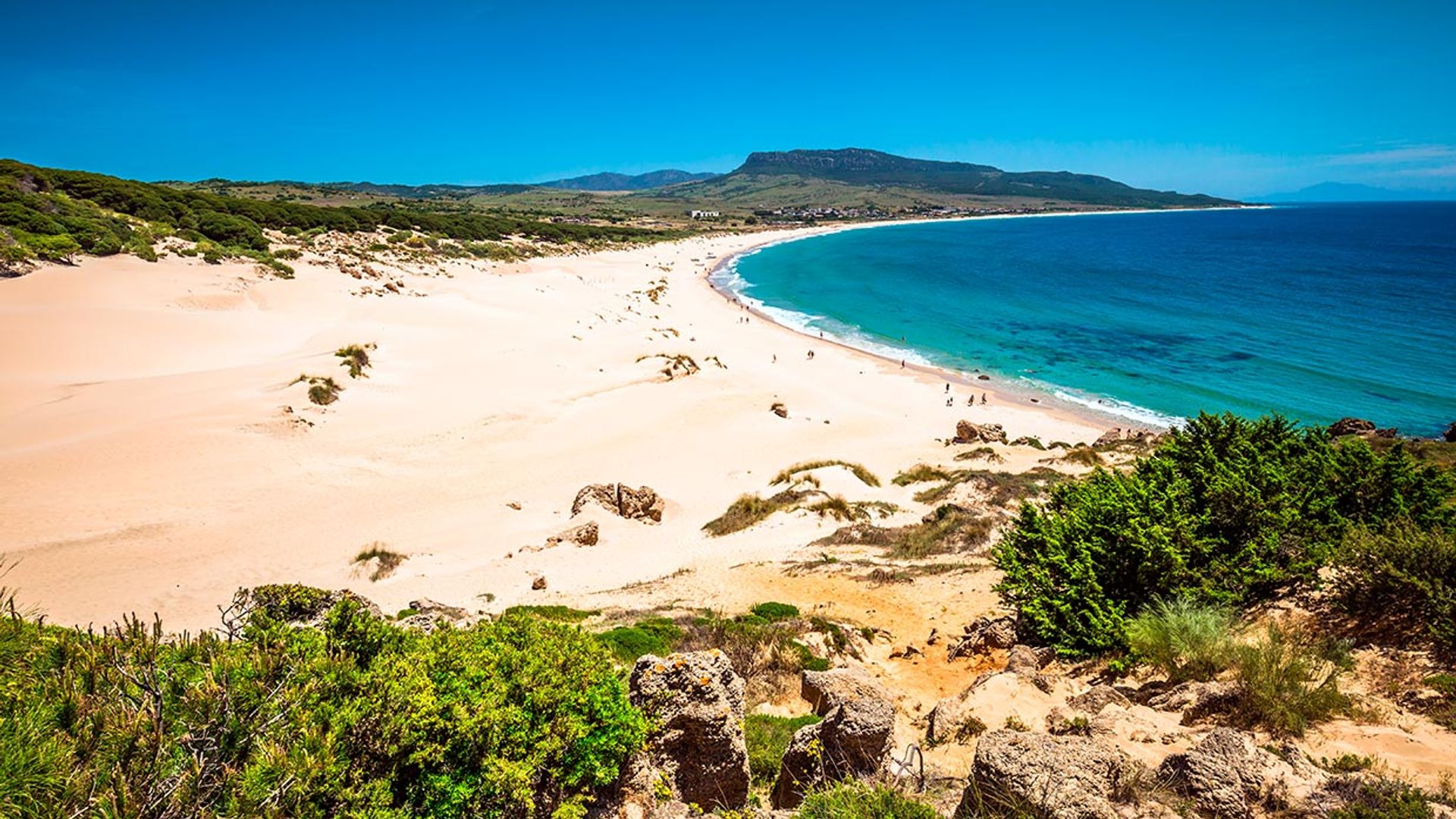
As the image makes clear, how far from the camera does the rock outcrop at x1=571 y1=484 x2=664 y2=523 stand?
18.9 metres

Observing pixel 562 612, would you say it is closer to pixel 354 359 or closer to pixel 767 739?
pixel 767 739

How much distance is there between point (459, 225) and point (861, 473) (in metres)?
70.3

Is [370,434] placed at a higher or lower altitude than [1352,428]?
higher

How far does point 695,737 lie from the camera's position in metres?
5.80

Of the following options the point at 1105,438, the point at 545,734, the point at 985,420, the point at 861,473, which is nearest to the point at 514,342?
the point at 861,473

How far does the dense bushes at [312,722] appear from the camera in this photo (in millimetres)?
3367

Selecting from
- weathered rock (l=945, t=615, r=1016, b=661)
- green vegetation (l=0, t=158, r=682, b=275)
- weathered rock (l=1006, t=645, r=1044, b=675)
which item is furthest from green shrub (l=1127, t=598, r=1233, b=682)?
green vegetation (l=0, t=158, r=682, b=275)

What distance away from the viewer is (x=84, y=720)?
3.54 m

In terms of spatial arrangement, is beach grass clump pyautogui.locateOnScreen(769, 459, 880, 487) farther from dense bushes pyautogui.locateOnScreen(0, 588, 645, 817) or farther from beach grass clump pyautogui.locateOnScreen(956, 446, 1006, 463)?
dense bushes pyautogui.locateOnScreen(0, 588, 645, 817)

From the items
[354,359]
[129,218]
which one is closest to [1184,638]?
[354,359]

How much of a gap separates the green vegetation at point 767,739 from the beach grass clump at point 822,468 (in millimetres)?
13999

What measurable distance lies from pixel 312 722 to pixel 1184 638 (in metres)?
9.03

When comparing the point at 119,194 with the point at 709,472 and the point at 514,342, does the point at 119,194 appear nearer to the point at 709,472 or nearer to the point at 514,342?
the point at 514,342

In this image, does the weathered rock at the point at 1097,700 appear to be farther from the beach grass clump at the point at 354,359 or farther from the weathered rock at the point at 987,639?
the beach grass clump at the point at 354,359
